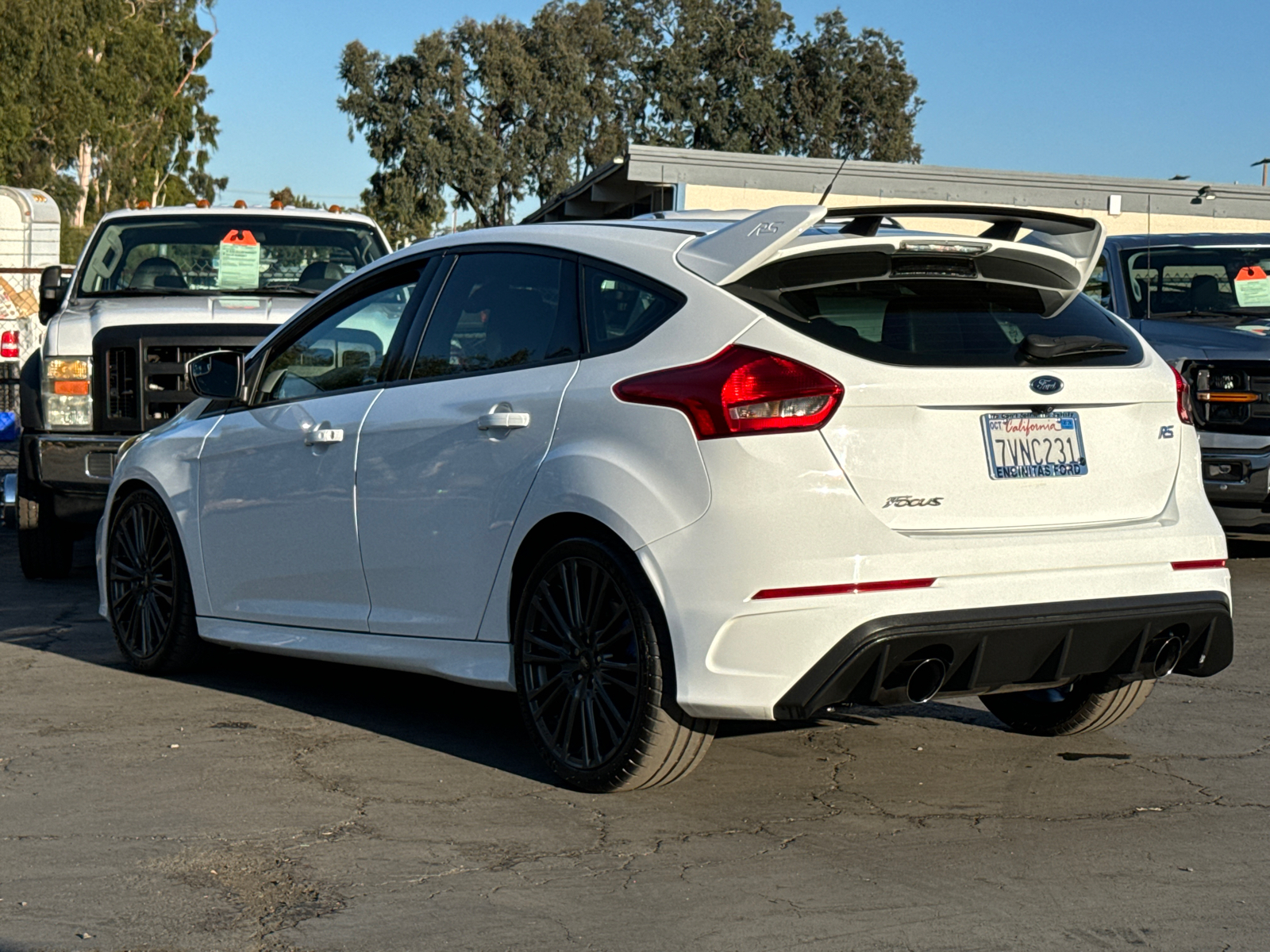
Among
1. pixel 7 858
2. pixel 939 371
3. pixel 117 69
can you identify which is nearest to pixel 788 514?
pixel 939 371

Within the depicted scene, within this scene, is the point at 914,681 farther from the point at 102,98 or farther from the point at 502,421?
the point at 102,98

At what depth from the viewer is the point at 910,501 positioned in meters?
4.50

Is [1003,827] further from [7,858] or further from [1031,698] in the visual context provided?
[7,858]

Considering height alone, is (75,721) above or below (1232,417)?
below

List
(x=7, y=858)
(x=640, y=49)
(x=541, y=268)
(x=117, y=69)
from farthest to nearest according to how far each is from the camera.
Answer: (x=640, y=49) < (x=117, y=69) < (x=541, y=268) < (x=7, y=858)

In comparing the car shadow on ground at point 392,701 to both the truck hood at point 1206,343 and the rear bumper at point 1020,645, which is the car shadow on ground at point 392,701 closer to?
the rear bumper at point 1020,645

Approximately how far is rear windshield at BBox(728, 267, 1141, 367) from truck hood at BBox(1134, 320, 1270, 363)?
16.5ft

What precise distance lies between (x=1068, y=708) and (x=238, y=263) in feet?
21.3

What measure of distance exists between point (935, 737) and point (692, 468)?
1.88 meters

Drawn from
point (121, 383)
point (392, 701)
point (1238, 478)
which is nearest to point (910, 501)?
point (392, 701)

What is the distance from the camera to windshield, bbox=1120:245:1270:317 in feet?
34.6

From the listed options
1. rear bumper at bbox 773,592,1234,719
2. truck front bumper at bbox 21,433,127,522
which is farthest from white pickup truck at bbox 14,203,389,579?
rear bumper at bbox 773,592,1234,719

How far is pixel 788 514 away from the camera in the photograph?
440cm

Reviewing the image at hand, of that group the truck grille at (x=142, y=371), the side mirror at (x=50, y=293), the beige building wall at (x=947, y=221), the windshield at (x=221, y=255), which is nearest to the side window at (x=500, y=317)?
the truck grille at (x=142, y=371)
